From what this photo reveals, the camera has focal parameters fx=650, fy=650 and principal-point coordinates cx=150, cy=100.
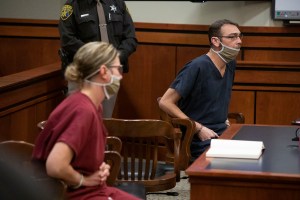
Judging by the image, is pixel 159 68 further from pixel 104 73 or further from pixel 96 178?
pixel 96 178

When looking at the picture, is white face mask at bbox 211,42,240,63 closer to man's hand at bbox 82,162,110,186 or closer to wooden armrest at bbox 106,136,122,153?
wooden armrest at bbox 106,136,122,153

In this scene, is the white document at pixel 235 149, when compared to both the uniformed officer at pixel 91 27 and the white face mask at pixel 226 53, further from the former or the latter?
the uniformed officer at pixel 91 27

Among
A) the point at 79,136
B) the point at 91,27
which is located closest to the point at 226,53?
the point at 91,27

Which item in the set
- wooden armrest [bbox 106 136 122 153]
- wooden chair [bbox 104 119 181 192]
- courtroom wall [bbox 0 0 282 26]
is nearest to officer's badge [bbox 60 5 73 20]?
courtroom wall [bbox 0 0 282 26]

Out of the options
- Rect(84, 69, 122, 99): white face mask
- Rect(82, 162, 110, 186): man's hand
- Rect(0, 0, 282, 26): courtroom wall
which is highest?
Rect(0, 0, 282, 26): courtroom wall

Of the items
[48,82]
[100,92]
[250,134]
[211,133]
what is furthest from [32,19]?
[100,92]

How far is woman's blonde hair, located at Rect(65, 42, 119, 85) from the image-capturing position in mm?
2668

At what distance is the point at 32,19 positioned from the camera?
6.55 meters

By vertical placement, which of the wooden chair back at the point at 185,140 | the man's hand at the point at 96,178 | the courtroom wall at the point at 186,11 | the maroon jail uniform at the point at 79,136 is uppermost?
the courtroom wall at the point at 186,11

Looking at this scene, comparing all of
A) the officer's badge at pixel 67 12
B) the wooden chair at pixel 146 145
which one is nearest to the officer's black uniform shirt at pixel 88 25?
the officer's badge at pixel 67 12

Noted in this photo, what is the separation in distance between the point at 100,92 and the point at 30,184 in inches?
56.0

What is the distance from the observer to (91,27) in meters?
5.10

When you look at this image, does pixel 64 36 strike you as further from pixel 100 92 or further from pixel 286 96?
pixel 100 92

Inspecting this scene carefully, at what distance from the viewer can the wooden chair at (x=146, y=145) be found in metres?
3.36
